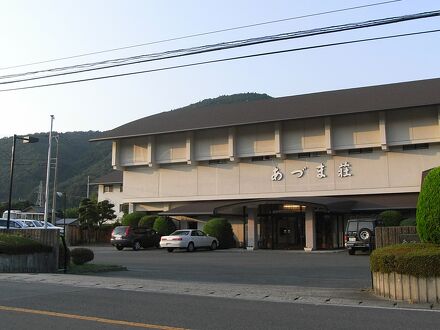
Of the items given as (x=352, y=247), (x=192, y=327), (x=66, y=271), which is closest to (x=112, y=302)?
(x=192, y=327)

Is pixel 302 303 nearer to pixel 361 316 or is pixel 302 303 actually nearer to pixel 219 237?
pixel 361 316

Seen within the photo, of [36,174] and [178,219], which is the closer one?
[178,219]

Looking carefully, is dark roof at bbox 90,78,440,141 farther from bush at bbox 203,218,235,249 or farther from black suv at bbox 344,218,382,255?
black suv at bbox 344,218,382,255

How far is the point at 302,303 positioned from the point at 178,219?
34.4 m

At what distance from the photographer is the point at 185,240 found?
3441 cm

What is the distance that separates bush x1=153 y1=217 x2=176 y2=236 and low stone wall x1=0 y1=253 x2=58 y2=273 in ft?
75.3

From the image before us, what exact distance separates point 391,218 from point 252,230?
33.7ft

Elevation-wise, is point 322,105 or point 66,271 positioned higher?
point 322,105

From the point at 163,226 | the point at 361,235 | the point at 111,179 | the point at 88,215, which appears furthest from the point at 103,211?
the point at 361,235

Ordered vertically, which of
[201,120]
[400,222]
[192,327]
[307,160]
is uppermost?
[201,120]

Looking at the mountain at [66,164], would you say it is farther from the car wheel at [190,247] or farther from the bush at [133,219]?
the car wheel at [190,247]

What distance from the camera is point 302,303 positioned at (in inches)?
425

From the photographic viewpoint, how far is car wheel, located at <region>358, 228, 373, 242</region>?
28.7 m

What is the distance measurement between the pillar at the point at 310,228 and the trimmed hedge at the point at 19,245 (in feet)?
69.3
